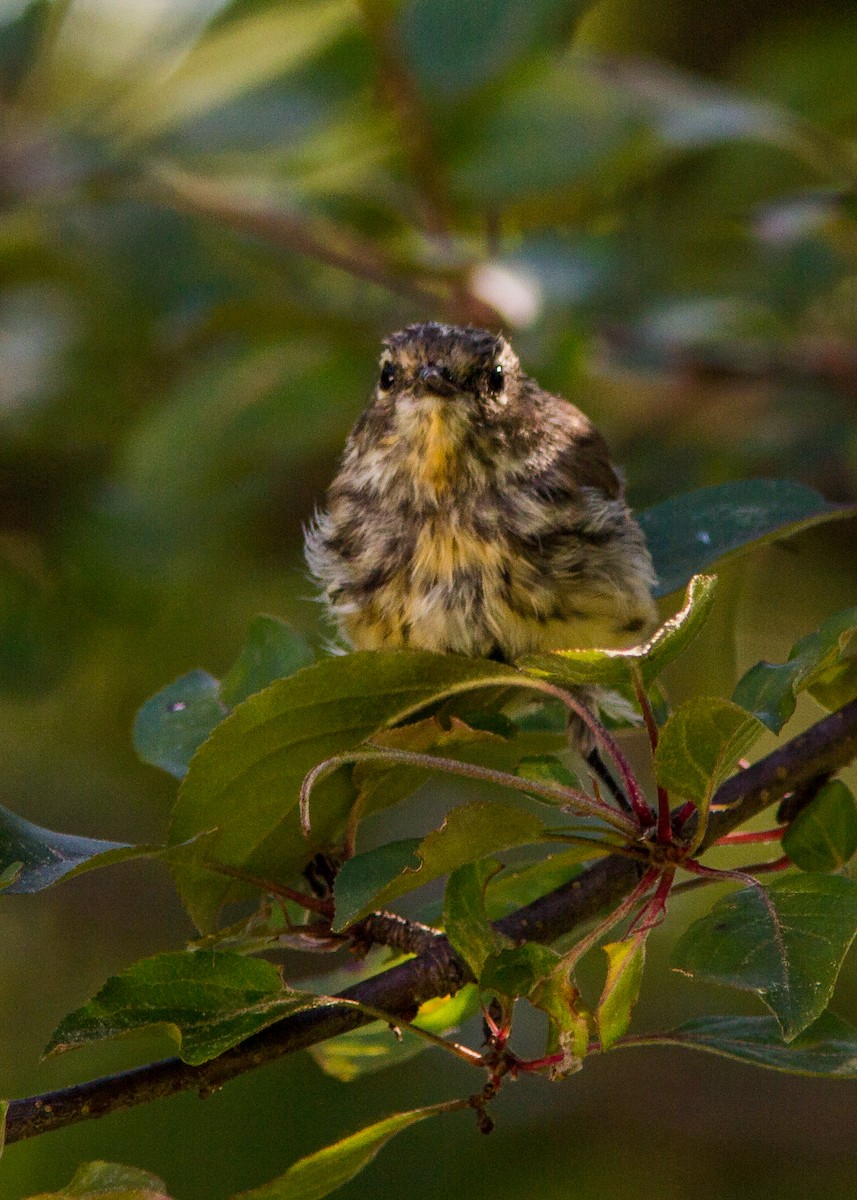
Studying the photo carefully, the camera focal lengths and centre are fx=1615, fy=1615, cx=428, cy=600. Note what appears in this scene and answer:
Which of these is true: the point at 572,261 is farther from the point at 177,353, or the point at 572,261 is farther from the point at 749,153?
the point at 177,353

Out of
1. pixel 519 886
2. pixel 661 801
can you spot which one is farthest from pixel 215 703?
pixel 661 801

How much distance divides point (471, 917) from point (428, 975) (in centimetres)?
17

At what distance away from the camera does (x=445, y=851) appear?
2.25 meters

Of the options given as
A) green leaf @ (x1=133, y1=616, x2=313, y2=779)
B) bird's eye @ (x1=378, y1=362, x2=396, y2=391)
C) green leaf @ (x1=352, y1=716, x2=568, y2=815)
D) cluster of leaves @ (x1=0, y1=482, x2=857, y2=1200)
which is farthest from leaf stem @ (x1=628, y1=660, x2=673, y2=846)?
bird's eye @ (x1=378, y1=362, x2=396, y2=391)

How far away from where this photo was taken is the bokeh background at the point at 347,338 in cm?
446

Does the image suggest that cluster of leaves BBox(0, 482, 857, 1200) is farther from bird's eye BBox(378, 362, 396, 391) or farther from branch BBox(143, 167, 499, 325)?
branch BBox(143, 167, 499, 325)

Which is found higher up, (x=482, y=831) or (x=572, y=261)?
(x=572, y=261)

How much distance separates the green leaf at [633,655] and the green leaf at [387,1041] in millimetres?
767

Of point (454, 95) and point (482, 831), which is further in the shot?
point (454, 95)

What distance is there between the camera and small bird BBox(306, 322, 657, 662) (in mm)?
3227

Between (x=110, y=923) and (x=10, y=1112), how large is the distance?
3.66 meters

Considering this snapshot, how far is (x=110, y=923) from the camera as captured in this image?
19.0 ft

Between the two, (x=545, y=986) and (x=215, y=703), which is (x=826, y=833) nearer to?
(x=545, y=986)

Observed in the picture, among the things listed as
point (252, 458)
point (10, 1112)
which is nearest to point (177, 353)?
point (252, 458)
